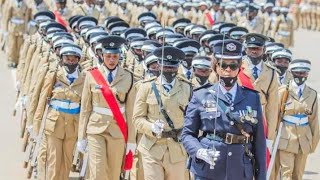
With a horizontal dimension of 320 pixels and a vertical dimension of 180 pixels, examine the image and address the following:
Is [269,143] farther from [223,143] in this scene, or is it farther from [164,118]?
[223,143]

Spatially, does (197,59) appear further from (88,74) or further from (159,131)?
(159,131)

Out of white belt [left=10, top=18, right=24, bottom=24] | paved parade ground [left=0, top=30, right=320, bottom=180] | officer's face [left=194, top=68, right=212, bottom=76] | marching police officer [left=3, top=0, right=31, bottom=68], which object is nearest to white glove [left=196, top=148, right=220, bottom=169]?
officer's face [left=194, top=68, right=212, bottom=76]

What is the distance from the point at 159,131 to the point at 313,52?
21.5 metres

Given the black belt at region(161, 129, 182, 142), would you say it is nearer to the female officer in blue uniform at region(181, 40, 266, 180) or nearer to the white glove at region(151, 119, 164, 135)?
the white glove at region(151, 119, 164, 135)

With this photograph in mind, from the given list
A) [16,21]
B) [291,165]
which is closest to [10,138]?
[291,165]

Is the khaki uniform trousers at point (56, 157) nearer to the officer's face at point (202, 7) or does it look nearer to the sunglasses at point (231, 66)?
the sunglasses at point (231, 66)

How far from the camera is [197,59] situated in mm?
11648

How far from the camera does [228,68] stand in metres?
7.21

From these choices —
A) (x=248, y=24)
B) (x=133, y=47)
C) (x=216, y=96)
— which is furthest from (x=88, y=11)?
(x=216, y=96)

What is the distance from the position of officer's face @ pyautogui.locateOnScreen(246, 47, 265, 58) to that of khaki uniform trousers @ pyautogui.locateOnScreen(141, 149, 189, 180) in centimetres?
226

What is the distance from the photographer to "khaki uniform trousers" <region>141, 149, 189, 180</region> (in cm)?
913

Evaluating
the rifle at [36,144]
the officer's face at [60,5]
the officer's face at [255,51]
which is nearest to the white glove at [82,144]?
the rifle at [36,144]

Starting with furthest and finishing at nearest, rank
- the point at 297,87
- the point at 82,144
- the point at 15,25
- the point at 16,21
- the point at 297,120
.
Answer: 1. the point at 16,21
2. the point at 15,25
3. the point at 297,87
4. the point at 297,120
5. the point at 82,144

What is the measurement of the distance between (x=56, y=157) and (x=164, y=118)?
6.75ft
